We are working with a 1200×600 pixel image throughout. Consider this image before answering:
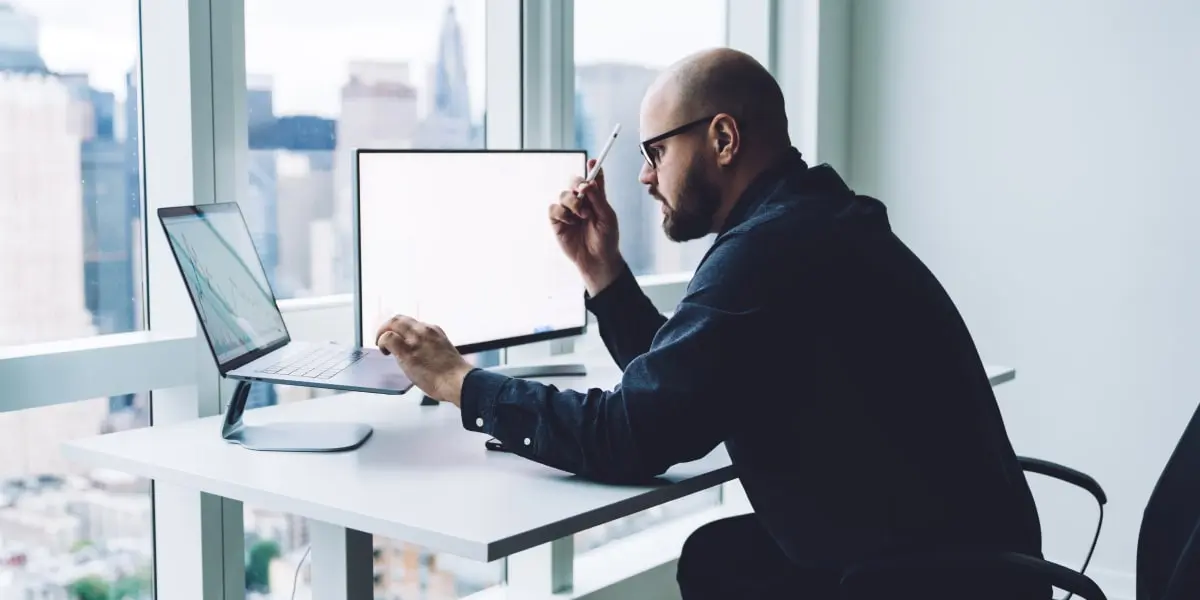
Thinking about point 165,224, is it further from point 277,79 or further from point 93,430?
point 277,79

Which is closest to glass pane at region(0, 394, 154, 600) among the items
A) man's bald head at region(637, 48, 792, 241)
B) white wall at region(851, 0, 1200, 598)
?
man's bald head at region(637, 48, 792, 241)

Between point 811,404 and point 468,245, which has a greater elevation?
point 468,245

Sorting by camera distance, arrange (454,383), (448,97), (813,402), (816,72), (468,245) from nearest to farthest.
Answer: (813,402), (454,383), (468,245), (448,97), (816,72)

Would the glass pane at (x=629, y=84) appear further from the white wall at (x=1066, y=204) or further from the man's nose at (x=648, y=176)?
the man's nose at (x=648, y=176)

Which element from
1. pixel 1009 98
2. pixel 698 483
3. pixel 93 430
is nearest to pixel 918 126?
pixel 1009 98

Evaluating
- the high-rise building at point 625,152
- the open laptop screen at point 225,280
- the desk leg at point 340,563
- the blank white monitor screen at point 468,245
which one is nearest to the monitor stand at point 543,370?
the blank white monitor screen at point 468,245

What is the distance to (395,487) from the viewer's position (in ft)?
5.19

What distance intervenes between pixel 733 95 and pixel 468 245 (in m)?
0.68

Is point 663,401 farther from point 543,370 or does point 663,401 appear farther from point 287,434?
point 543,370

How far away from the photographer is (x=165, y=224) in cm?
166

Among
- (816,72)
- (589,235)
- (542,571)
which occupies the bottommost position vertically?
(542,571)

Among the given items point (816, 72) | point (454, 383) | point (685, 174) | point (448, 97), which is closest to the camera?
point (454, 383)

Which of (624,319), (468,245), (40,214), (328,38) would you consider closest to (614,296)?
(624,319)

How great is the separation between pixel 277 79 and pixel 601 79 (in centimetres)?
105
